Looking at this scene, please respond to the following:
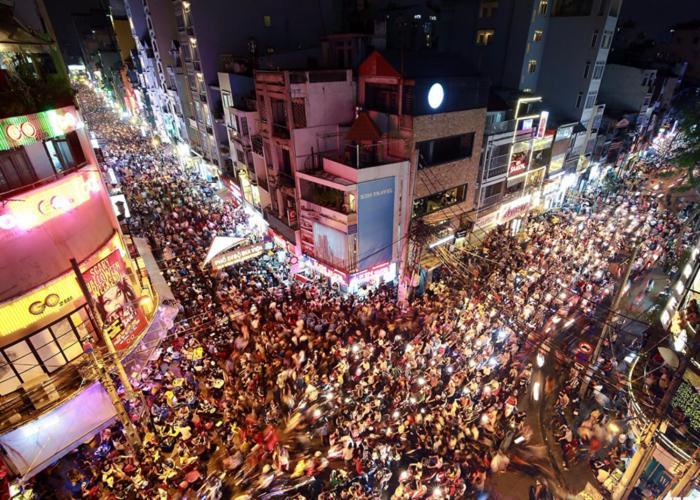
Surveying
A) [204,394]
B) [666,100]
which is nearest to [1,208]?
[204,394]

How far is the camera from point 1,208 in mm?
8383

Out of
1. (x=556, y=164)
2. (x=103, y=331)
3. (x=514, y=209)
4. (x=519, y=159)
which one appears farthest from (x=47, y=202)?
(x=556, y=164)

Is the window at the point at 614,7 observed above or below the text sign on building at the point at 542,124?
above

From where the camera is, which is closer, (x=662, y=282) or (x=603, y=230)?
(x=662, y=282)

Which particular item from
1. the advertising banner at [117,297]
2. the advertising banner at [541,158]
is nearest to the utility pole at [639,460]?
the advertising banner at [117,297]

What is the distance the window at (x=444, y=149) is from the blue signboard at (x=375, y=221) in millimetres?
2321

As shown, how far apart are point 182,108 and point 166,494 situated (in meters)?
35.2

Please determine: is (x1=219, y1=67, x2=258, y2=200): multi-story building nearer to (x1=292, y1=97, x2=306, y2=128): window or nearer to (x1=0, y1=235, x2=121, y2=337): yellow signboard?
(x1=292, y1=97, x2=306, y2=128): window

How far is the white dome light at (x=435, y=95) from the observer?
1693 centimetres

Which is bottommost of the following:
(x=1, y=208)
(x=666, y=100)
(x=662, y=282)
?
(x=662, y=282)

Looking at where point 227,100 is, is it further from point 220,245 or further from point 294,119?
point 220,245

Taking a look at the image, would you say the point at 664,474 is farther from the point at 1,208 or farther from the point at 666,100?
the point at 666,100

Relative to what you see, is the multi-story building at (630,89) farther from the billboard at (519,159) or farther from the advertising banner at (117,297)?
the advertising banner at (117,297)

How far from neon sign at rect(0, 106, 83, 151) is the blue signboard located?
1039 centimetres
